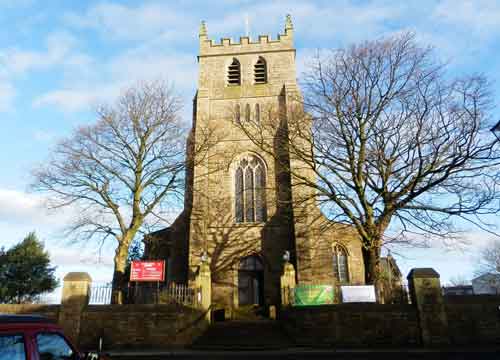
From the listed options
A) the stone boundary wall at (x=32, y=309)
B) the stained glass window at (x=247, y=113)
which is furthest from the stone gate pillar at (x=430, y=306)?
the stained glass window at (x=247, y=113)

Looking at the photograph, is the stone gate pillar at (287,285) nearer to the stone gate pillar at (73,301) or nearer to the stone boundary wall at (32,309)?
the stone gate pillar at (73,301)

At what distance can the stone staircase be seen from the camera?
43.6ft

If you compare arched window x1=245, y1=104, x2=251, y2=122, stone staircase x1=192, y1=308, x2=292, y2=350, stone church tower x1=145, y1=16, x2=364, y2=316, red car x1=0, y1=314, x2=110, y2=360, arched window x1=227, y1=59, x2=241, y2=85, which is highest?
arched window x1=227, y1=59, x2=241, y2=85

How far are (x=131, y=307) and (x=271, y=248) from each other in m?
10.4

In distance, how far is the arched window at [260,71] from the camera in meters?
28.6

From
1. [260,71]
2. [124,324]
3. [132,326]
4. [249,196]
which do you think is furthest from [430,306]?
[260,71]

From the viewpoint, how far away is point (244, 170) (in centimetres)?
2520

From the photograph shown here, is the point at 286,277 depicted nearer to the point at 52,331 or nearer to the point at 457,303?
the point at 457,303

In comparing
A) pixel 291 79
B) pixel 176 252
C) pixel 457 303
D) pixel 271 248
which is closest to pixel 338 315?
pixel 457 303

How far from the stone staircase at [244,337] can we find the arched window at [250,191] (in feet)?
24.9

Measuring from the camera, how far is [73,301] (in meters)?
A: 13.4

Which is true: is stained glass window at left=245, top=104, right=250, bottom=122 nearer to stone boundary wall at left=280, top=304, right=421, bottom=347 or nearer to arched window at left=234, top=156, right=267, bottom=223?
arched window at left=234, top=156, right=267, bottom=223

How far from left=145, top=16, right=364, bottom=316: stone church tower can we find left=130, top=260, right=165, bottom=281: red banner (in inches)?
126

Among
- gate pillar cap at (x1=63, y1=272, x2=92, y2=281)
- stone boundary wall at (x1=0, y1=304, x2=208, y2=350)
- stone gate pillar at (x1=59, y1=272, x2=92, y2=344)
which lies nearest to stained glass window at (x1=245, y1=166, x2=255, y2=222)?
stone boundary wall at (x1=0, y1=304, x2=208, y2=350)
